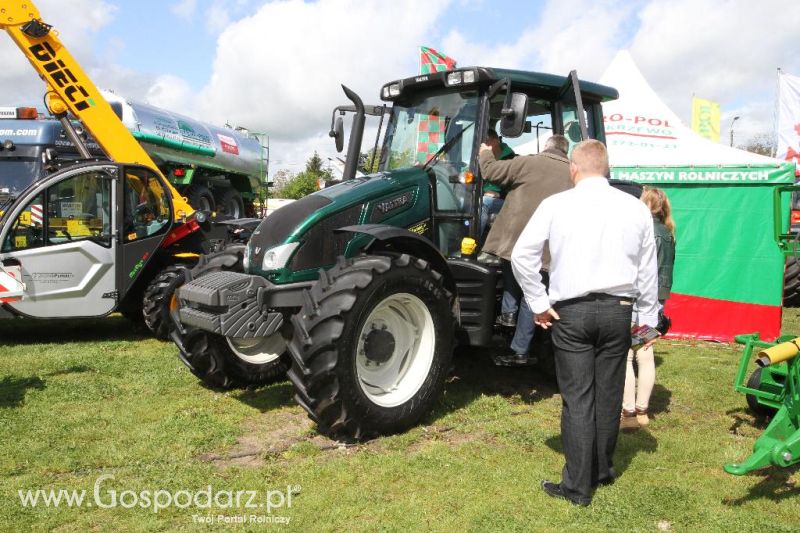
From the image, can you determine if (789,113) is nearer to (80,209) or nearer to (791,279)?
(791,279)

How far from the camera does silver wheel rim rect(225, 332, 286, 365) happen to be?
5.15m

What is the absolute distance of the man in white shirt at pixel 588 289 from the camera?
3287mm

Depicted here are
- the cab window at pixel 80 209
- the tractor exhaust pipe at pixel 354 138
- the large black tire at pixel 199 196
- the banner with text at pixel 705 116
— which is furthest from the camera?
the banner with text at pixel 705 116

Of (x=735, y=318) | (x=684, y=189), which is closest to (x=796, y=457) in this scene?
(x=735, y=318)

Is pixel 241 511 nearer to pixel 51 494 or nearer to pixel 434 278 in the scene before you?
pixel 51 494

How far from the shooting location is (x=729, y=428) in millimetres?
4727

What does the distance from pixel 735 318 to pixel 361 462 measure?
5852 mm

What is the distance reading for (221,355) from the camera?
16.5 feet

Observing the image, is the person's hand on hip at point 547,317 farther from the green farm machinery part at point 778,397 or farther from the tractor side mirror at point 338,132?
the tractor side mirror at point 338,132

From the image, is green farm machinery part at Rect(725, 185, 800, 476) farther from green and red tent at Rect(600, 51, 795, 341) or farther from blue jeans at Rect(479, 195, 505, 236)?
green and red tent at Rect(600, 51, 795, 341)

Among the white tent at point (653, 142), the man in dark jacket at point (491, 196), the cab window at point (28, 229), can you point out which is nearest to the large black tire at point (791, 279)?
the white tent at point (653, 142)

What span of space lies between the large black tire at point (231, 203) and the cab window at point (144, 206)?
782 centimetres

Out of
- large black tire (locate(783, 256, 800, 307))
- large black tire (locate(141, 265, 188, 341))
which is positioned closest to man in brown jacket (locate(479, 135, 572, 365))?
large black tire (locate(141, 265, 188, 341))

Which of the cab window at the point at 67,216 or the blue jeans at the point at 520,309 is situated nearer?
the blue jeans at the point at 520,309
